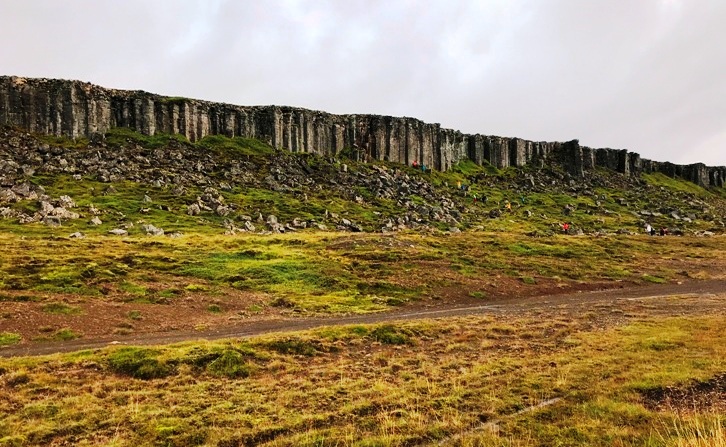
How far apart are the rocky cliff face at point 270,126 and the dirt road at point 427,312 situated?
98917 mm

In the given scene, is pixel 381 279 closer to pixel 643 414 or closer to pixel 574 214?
pixel 643 414

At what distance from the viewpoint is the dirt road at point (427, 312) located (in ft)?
80.6

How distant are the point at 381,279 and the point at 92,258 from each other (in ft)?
91.0

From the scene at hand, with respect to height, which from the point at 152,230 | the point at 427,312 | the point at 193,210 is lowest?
the point at 427,312

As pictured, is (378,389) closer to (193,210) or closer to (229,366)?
(229,366)

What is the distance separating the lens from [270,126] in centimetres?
13000

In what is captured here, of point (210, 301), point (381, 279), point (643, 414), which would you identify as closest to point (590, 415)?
point (643, 414)

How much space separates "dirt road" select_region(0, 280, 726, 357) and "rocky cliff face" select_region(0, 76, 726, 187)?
98917mm

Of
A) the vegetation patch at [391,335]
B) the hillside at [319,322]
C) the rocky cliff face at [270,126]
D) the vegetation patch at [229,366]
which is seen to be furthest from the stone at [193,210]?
the vegetation patch at [229,366]

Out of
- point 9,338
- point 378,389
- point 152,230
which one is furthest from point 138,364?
point 152,230

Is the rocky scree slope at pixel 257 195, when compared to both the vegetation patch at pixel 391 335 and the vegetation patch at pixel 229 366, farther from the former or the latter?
the vegetation patch at pixel 229 366

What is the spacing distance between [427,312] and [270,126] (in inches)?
4144

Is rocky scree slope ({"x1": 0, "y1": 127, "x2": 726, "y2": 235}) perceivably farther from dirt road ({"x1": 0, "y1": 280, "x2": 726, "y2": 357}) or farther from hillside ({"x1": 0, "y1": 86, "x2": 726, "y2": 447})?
dirt road ({"x1": 0, "y1": 280, "x2": 726, "y2": 357})

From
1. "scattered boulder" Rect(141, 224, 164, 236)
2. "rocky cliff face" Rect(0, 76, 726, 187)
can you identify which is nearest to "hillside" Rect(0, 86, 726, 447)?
"scattered boulder" Rect(141, 224, 164, 236)
